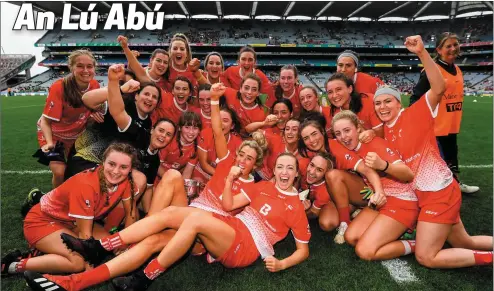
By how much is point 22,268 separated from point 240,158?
2300mm

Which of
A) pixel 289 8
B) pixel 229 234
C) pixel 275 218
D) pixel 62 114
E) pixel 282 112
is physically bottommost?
pixel 229 234

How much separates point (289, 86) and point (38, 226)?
158 inches

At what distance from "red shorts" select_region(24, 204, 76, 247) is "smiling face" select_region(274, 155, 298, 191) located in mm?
2199

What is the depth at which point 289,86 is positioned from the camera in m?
5.40

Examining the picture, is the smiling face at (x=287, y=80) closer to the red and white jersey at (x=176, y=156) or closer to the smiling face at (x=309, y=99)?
the smiling face at (x=309, y=99)

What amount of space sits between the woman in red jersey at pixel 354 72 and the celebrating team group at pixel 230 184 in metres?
0.03

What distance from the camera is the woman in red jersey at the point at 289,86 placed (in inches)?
211

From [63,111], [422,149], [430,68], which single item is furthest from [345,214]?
[63,111]

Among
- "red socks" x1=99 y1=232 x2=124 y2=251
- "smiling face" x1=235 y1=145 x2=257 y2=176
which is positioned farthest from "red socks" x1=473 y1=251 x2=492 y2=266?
"red socks" x1=99 y1=232 x2=124 y2=251

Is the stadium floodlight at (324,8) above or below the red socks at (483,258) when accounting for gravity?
above

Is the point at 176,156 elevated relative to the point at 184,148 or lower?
lower

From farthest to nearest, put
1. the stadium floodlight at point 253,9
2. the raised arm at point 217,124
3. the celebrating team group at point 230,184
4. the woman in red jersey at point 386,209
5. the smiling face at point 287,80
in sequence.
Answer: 1. the stadium floodlight at point 253,9
2. the smiling face at point 287,80
3. the raised arm at point 217,124
4. the woman in red jersey at point 386,209
5. the celebrating team group at point 230,184

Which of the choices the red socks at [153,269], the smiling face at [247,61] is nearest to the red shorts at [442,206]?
the red socks at [153,269]

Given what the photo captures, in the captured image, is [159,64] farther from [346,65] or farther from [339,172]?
[339,172]
